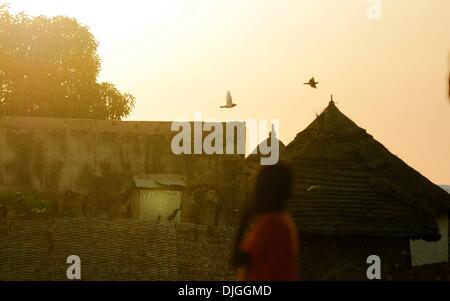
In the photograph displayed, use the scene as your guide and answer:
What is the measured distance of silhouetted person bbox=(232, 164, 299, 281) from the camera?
22.7 ft

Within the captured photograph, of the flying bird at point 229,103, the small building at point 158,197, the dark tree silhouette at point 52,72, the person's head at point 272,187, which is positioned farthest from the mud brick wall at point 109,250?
the dark tree silhouette at point 52,72

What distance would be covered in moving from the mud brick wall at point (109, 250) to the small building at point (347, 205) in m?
3.61

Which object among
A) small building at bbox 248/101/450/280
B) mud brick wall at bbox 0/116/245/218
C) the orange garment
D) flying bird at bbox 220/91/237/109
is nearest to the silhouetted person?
the orange garment

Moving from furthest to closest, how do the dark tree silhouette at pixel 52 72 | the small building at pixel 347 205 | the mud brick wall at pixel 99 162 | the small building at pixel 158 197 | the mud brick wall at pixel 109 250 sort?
the dark tree silhouette at pixel 52 72
the small building at pixel 158 197
the mud brick wall at pixel 99 162
the small building at pixel 347 205
the mud brick wall at pixel 109 250

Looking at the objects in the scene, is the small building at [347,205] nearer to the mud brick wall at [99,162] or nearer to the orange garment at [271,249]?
the mud brick wall at [99,162]

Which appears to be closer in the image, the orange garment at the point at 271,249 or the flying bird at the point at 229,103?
the orange garment at the point at 271,249

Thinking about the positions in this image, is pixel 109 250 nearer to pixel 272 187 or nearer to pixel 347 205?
pixel 347 205

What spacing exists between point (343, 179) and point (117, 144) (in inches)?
346

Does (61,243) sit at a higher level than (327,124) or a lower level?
lower

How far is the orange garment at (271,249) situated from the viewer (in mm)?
6953

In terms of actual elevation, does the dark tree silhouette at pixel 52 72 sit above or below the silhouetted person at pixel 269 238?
above

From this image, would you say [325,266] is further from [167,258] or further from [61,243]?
[61,243]
